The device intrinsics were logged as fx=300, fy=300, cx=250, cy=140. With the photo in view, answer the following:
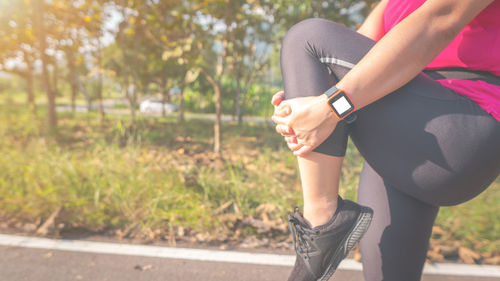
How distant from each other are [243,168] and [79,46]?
535cm

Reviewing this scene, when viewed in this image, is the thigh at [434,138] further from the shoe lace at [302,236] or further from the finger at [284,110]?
the shoe lace at [302,236]

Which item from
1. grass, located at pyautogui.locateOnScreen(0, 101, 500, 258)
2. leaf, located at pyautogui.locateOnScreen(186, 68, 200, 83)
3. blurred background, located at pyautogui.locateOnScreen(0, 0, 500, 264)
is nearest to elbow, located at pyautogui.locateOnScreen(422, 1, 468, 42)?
blurred background, located at pyautogui.locateOnScreen(0, 0, 500, 264)

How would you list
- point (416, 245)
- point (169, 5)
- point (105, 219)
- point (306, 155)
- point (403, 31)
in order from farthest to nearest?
point (169, 5) < point (105, 219) < point (416, 245) < point (306, 155) < point (403, 31)

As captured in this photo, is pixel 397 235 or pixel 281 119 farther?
pixel 397 235

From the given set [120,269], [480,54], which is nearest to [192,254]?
[120,269]

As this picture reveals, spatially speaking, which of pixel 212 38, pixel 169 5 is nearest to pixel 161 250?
pixel 212 38

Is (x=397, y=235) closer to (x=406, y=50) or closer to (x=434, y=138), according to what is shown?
(x=434, y=138)

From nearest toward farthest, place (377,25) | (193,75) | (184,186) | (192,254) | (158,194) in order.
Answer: (377,25), (192,254), (158,194), (184,186), (193,75)

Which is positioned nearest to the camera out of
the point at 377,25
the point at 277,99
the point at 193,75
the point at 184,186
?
the point at 277,99

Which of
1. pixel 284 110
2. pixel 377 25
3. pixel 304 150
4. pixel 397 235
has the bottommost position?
pixel 397 235

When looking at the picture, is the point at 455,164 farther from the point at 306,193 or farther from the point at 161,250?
the point at 161,250

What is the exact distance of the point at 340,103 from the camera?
797 mm

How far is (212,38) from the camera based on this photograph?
3996 mm

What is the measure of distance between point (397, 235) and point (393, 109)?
562 mm
